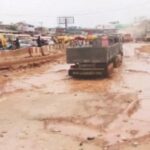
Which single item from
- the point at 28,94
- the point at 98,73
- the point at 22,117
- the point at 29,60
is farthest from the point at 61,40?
the point at 22,117

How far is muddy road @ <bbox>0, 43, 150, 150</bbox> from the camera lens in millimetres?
9016

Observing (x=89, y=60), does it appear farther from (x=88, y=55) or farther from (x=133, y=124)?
(x=133, y=124)

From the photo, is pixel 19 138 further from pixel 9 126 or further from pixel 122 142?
pixel 122 142

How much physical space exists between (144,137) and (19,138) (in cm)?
290

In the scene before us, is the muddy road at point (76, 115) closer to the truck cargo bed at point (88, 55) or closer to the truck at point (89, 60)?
the truck at point (89, 60)

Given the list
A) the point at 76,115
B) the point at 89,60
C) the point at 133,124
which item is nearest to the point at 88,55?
the point at 89,60

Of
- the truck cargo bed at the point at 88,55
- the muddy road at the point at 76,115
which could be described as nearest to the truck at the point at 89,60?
the truck cargo bed at the point at 88,55

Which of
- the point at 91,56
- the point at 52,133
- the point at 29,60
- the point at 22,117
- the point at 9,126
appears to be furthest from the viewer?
the point at 29,60

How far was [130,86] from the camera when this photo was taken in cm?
1820

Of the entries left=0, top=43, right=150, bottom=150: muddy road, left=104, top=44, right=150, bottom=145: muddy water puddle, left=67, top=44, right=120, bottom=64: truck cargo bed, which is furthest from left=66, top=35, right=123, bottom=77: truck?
left=104, top=44, right=150, bottom=145: muddy water puddle

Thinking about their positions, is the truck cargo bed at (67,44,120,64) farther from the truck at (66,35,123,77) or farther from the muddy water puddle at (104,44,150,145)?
the muddy water puddle at (104,44,150,145)

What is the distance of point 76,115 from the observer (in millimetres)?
11750

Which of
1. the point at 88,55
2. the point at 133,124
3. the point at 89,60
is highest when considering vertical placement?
the point at 88,55

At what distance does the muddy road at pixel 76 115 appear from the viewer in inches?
355
